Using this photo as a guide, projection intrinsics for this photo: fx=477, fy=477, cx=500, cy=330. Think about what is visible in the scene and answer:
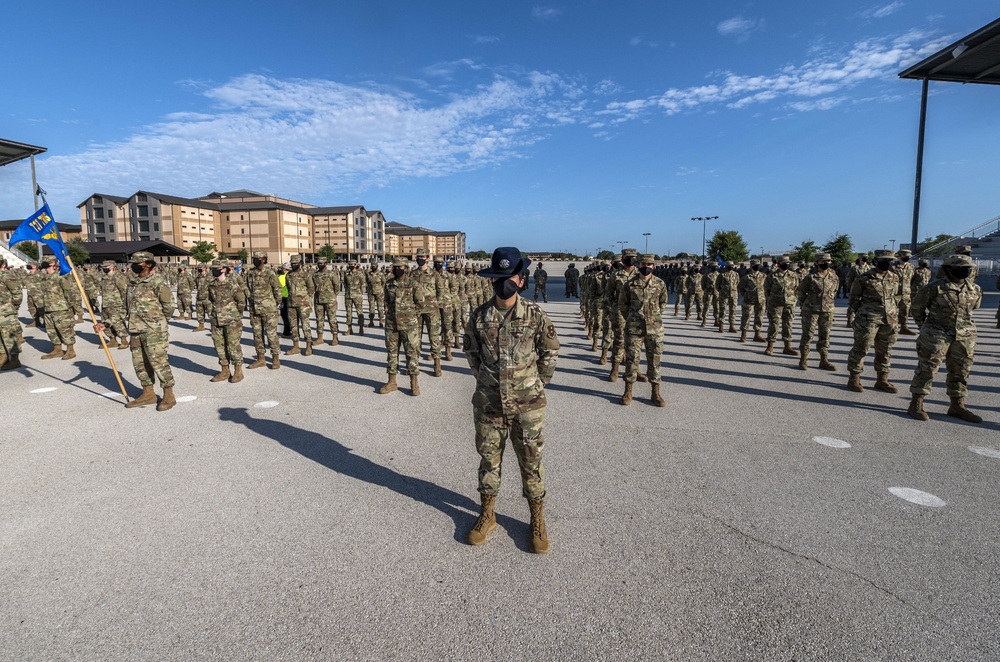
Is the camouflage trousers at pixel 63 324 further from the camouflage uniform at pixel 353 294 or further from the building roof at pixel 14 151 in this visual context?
the building roof at pixel 14 151

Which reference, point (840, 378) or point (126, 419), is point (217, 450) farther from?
point (840, 378)

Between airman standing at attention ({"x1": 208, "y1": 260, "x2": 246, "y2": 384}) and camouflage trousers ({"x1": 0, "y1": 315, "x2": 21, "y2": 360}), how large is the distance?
14.1ft

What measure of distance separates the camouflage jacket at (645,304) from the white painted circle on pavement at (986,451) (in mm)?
3483

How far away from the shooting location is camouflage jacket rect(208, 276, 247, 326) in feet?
26.5

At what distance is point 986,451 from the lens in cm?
498

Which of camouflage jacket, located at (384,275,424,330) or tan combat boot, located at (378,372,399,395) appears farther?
camouflage jacket, located at (384,275,424,330)

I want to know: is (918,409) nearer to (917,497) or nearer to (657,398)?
(917,497)

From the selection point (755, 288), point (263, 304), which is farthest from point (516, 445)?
point (755, 288)

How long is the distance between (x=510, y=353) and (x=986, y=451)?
538 cm

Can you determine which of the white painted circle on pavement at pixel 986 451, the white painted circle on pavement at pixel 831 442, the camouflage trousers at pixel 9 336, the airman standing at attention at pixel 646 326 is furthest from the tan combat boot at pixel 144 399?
the white painted circle on pavement at pixel 986 451

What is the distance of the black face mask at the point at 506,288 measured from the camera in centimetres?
329

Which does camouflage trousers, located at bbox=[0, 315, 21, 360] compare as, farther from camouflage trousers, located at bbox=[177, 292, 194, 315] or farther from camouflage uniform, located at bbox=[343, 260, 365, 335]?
camouflage trousers, located at bbox=[177, 292, 194, 315]

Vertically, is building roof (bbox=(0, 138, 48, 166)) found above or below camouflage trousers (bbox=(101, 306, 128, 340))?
above

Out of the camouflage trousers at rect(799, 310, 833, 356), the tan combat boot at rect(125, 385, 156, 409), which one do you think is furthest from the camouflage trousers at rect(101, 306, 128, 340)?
the camouflage trousers at rect(799, 310, 833, 356)
